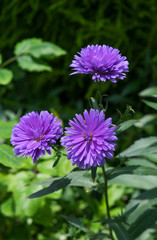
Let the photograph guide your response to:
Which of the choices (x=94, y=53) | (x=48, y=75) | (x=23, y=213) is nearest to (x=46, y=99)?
(x=48, y=75)

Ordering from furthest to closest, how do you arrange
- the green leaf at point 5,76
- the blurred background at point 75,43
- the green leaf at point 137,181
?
the blurred background at point 75,43 → the green leaf at point 5,76 → the green leaf at point 137,181

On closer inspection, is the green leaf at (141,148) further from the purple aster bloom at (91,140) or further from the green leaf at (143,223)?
the purple aster bloom at (91,140)

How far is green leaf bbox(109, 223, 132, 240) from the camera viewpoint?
901 millimetres

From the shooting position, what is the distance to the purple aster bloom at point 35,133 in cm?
70

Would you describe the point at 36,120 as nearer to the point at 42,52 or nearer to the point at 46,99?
the point at 42,52

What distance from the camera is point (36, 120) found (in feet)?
2.33

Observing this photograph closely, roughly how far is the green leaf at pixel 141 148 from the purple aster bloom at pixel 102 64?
367 millimetres

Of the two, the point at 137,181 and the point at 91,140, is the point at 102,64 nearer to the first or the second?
the point at 91,140

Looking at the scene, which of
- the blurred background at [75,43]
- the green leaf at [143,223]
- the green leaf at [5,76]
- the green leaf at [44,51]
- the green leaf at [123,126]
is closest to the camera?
the green leaf at [123,126]

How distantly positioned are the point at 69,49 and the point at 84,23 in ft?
0.78

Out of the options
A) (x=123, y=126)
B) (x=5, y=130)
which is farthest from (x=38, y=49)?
(x=123, y=126)

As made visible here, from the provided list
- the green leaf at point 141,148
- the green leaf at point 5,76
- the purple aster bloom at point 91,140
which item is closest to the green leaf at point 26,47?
the green leaf at point 5,76

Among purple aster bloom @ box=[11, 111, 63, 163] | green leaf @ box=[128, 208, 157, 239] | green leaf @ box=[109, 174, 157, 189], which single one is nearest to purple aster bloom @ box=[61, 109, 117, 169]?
purple aster bloom @ box=[11, 111, 63, 163]

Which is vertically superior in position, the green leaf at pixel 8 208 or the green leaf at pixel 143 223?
the green leaf at pixel 8 208
